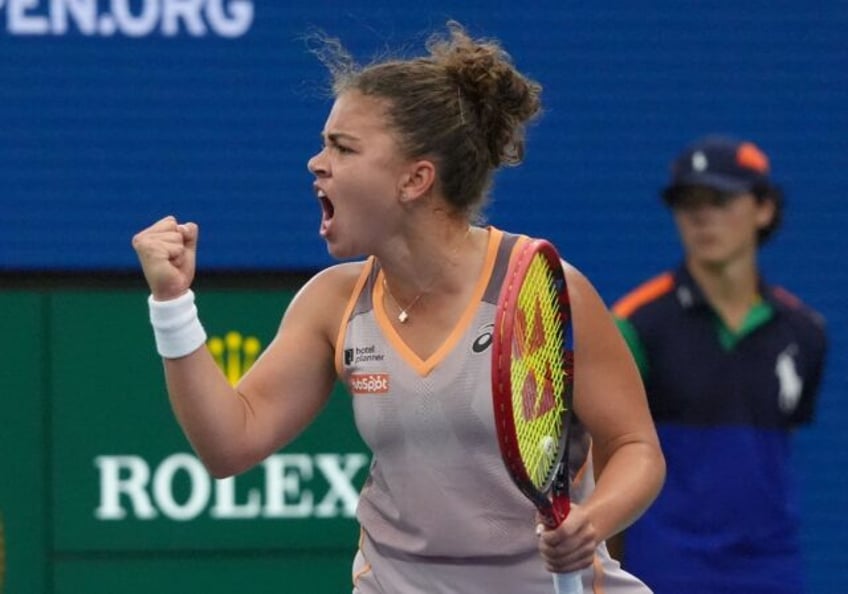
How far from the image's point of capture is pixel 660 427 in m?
5.11

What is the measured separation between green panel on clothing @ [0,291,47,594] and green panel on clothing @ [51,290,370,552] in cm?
4

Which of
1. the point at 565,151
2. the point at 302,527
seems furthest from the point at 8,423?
the point at 565,151

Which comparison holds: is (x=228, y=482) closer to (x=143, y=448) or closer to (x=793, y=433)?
(x=143, y=448)

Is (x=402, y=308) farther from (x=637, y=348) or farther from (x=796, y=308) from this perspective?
(x=796, y=308)

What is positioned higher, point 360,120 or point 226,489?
point 360,120

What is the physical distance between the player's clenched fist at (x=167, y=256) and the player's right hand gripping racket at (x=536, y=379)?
464mm

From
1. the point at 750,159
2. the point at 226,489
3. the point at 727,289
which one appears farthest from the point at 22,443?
the point at 750,159

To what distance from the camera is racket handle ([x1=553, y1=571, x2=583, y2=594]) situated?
312cm

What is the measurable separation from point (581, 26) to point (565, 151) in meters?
0.31

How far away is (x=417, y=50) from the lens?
5.45 metres

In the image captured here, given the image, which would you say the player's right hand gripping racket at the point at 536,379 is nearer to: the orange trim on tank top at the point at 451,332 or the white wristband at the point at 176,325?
the orange trim on tank top at the point at 451,332

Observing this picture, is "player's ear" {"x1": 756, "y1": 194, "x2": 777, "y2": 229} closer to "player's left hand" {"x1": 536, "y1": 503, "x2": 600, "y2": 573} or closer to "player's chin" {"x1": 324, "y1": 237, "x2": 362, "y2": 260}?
"player's chin" {"x1": 324, "y1": 237, "x2": 362, "y2": 260}

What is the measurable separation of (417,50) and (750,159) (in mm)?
831

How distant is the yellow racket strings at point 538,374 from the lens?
3131mm
